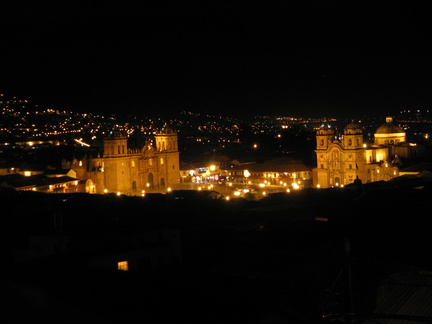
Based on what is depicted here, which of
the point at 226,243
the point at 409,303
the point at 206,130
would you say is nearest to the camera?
the point at 409,303

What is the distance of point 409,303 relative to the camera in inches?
195

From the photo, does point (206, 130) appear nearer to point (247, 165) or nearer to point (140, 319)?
point (247, 165)

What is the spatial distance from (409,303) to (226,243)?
20.3 ft

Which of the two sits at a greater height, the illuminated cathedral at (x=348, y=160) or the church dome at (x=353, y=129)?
the church dome at (x=353, y=129)

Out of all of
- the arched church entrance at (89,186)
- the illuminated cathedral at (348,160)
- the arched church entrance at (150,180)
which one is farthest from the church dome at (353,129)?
the arched church entrance at (89,186)

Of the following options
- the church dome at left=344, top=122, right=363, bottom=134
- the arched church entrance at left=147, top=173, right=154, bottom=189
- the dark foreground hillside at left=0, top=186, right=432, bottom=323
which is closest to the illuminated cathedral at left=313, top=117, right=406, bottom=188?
the church dome at left=344, top=122, right=363, bottom=134

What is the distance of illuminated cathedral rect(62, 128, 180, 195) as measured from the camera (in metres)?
33.0

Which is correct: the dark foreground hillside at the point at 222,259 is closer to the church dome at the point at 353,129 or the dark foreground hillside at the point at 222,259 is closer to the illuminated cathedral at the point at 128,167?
the illuminated cathedral at the point at 128,167

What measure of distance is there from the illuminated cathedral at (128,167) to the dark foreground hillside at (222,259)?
9691mm

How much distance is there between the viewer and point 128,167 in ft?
111

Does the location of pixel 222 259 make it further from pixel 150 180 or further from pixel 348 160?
pixel 150 180

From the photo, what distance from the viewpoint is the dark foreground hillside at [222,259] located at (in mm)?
3129

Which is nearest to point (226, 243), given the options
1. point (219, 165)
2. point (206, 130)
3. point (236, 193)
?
point (236, 193)

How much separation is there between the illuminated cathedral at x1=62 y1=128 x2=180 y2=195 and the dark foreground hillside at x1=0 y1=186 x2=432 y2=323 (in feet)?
31.8
